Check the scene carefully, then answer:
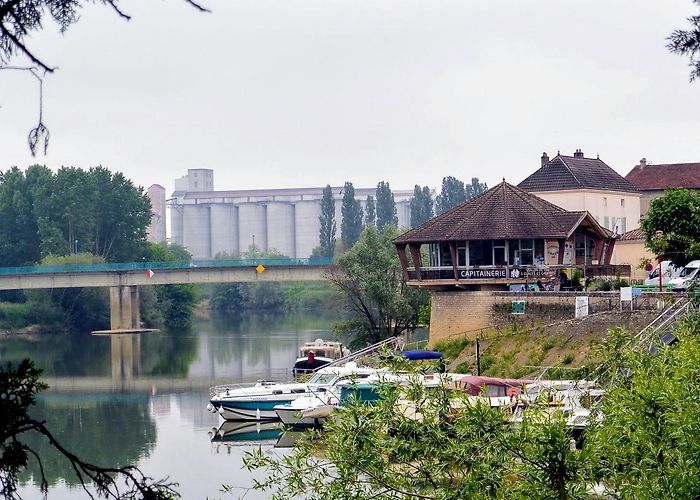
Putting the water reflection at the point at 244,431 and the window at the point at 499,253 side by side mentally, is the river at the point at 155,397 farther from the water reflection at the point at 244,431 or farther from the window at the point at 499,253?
the window at the point at 499,253

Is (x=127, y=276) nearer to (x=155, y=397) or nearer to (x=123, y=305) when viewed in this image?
(x=123, y=305)

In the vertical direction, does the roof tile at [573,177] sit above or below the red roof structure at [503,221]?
above

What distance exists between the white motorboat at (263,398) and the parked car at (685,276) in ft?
35.4

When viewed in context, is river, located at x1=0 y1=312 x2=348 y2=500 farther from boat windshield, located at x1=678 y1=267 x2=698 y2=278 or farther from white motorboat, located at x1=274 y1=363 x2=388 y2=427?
boat windshield, located at x1=678 y1=267 x2=698 y2=278

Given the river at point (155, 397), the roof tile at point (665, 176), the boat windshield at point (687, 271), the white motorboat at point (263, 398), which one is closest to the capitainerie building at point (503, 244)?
the boat windshield at point (687, 271)

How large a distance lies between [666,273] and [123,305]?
2073 inches

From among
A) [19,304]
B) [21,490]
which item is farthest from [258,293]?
[21,490]

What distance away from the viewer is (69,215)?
4230 inches

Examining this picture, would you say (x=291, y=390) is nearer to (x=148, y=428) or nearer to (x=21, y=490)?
(x=148, y=428)

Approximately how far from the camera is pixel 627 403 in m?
18.6

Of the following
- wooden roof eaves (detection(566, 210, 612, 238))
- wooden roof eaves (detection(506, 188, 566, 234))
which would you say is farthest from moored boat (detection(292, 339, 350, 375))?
wooden roof eaves (detection(566, 210, 612, 238))

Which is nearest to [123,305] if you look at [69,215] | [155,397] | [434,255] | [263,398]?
[69,215]

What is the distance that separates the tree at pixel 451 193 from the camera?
145 metres

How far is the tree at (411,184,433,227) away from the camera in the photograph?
14025 centimetres
